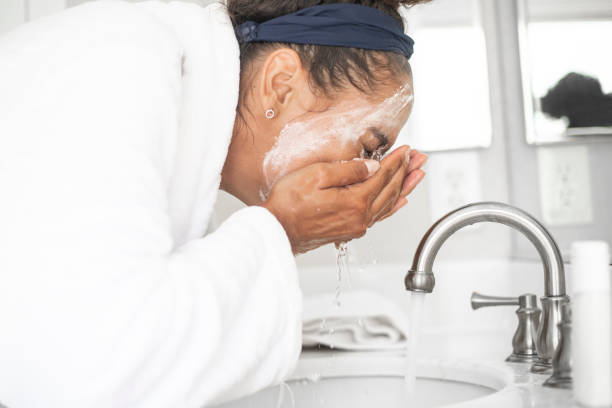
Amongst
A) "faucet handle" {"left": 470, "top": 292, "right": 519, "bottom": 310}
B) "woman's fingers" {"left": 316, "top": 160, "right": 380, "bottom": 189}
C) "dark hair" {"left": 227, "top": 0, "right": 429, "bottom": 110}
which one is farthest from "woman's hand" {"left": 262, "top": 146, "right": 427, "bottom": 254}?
"faucet handle" {"left": 470, "top": 292, "right": 519, "bottom": 310}

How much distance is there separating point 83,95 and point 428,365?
688mm

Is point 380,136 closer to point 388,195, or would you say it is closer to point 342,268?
point 388,195

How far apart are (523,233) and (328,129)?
0.30 metres

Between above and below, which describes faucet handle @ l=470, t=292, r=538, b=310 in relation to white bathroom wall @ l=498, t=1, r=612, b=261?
below

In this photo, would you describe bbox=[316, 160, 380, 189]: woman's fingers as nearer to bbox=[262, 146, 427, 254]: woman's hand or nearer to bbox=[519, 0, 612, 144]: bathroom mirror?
bbox=[262, 146, 427, 254]: woman's hand

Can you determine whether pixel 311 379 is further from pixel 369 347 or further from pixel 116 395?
pixel 116 395

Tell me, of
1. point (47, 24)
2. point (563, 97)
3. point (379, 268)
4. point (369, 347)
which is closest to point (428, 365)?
point (369, 347)

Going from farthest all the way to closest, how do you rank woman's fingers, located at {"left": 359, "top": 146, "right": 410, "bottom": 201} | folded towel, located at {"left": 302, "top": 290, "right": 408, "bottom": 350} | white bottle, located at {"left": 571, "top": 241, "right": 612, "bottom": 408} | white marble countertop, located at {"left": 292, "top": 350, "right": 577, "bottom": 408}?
folded towel, located at {"left": 302, "top": 290, "right": 408, "bottom": 350} → woman's fingers, located at {"left": 359, "top": 146, "right": 410, "bottom": 201} → white marble countertop, located at {"left": 292, "top": 350, "right": 577, "bottom": 408} → white bottle, located at {"left": 571, "top": 241, "right": 612, "bottom": 408}

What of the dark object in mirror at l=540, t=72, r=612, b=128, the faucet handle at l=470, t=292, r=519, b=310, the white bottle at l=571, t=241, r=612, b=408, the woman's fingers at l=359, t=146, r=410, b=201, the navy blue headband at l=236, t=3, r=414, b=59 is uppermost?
the navy blue headband at l=236, t=3, r=414, b=59

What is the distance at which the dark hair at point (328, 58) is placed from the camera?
35.7 inches

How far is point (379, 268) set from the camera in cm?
142

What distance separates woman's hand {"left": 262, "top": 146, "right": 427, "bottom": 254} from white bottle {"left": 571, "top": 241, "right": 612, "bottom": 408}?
0.31 meters

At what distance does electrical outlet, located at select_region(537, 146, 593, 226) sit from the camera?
4.02ft

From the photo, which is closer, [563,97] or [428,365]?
[428,365]
